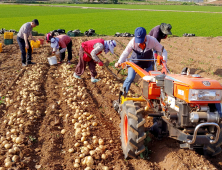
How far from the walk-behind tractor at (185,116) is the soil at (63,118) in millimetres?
277

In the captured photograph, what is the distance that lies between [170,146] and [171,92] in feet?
3.43

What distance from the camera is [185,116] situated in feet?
10.6

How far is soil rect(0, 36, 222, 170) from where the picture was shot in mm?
3664

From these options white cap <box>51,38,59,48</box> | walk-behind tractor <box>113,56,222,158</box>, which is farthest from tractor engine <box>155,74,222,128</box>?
white cap <box>51,38,59,48</box>

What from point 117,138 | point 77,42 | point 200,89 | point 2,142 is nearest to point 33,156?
point 2,142

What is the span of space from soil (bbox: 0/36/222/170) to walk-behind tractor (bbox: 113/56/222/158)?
0.91ft

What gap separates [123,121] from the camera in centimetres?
403

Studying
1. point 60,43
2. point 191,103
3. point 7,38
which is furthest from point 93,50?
point 7,38

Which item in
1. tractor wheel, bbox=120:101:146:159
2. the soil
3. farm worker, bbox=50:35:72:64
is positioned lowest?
the soil

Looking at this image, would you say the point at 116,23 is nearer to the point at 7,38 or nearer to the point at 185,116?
the point at 7,38

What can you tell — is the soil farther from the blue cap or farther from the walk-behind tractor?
the blue cap

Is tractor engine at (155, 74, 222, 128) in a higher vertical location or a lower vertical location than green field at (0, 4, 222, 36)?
lower

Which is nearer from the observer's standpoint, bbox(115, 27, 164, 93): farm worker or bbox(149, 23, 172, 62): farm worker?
bbox(115, 27, 164, 93): farm worker

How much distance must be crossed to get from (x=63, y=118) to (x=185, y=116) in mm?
2861
